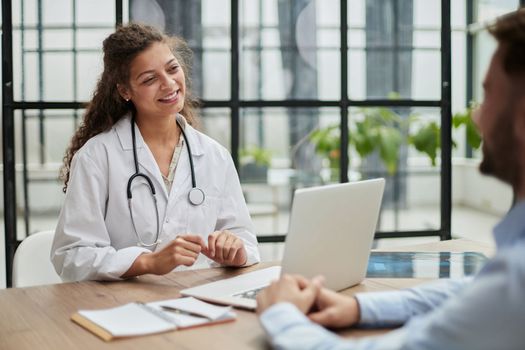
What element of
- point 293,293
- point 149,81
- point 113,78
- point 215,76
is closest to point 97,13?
point 215,76

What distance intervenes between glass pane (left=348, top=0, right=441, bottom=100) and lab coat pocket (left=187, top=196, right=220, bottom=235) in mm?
1093

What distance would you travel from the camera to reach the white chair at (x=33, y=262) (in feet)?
7.40

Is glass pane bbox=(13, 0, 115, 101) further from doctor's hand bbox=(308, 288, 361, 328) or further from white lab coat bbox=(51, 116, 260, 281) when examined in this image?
doctor's hand bbox=(308, 288, 361, 328)

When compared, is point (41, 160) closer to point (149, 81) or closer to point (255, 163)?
point (149, 81)

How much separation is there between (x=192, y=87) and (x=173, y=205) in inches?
34.4

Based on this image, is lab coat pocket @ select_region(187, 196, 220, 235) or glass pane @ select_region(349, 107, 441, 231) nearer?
lab coat pocket @ select_region(187, 196, 220, 235)

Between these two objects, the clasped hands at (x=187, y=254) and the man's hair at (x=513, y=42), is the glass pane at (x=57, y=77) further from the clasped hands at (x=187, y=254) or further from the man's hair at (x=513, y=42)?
the man's hair at (x=513, y=42)

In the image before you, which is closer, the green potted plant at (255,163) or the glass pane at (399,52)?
the glass pane at (399,52)

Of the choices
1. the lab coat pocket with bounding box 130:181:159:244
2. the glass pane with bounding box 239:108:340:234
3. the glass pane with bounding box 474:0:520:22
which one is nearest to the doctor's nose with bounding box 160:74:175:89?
the lab coat pocket with bounding box 130:181:159:244

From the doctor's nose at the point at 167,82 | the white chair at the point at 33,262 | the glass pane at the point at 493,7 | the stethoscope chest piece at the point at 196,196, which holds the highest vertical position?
the glass pane at the point at 493,7

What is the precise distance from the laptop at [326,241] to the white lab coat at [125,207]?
0.32 meters

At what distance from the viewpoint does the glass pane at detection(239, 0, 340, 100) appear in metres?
3.10

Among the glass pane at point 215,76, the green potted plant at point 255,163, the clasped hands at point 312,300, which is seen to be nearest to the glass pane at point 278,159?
the green potted plant at point 255,163

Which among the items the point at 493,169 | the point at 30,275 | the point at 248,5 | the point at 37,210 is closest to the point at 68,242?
the point at 30,275
